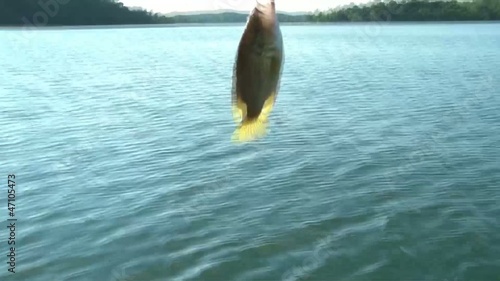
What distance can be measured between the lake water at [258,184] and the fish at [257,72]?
172 inches

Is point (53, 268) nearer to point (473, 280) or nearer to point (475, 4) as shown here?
point (473, 280)

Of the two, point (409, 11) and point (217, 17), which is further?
point (409, 11)

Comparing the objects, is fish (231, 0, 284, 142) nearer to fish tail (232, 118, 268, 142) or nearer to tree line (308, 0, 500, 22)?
fish tail (232, 118, 268, 142)

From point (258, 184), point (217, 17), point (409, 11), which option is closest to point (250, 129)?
point (217, 17)

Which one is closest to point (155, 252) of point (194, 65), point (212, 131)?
point (212, 131)

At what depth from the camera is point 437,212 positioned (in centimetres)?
1162

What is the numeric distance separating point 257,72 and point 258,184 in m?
11.7

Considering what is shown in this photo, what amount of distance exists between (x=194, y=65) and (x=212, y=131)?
43.5ft

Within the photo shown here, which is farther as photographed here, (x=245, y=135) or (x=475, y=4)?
(x=475, y=4)

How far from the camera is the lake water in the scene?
1018 centimetres

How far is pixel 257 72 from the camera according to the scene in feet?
3.39

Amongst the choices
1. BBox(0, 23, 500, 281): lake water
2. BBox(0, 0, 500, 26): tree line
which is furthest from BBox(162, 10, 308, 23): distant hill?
BBox(0, 23, 500, 281): lake water

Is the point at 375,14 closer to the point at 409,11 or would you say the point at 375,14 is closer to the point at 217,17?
the point at 409,11

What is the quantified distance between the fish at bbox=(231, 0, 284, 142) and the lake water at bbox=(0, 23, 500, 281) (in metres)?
4.38
